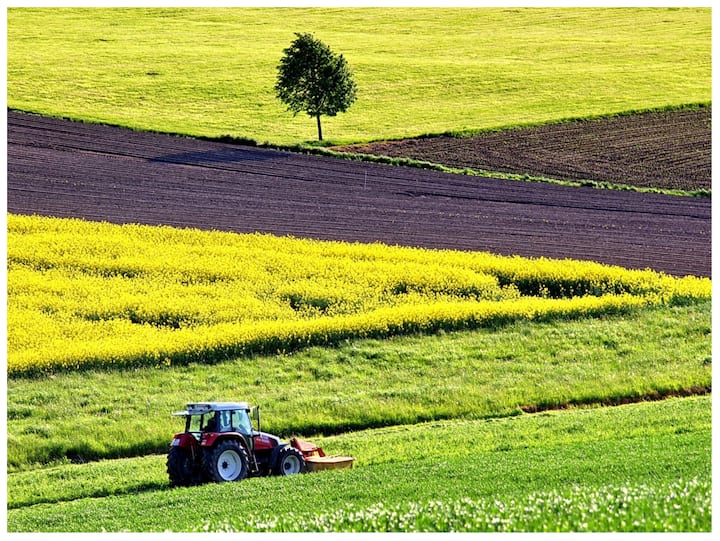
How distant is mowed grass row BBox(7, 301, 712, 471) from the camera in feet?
70.5

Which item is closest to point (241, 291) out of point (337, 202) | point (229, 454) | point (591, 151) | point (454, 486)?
point (337, 202)

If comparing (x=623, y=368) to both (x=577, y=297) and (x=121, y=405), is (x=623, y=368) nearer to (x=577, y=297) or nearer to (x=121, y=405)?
(x=577, y=297)

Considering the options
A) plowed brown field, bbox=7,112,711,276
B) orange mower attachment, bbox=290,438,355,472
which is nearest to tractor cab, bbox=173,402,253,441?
orange mower attachment, bbox=290,438,355,472

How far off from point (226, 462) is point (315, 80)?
113 ft

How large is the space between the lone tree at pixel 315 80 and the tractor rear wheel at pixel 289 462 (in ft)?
108

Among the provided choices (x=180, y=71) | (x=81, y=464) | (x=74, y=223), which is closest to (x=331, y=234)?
(x=74, y=223)

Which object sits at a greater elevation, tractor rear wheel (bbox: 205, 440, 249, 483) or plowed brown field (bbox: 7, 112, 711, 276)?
plowed brown field (bbox: 7, 112, 711, 276)

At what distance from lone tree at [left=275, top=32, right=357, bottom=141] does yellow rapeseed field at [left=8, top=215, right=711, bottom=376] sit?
637 inches

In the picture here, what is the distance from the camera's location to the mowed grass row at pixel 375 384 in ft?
70.5

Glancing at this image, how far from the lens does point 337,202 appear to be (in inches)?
1604

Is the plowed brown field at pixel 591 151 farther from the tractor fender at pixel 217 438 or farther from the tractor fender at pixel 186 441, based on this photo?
the tractor fender at pixel 186 441

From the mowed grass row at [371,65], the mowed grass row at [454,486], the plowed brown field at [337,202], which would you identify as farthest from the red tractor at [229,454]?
the mowed grass row at [371,65]

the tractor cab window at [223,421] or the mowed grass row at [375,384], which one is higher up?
the tractor cab window at [223,421]

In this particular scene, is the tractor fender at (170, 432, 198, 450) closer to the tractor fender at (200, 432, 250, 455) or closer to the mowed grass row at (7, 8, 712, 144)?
the tractor fender at (200, 432, 250, 455)
